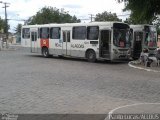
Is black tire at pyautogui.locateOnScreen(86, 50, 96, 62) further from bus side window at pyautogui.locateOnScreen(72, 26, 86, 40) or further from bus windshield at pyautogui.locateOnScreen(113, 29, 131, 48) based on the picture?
bus windshield at pyautogui.locateOnScreen(113, 29, 131, 48)

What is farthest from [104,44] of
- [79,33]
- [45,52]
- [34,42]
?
[34,42]

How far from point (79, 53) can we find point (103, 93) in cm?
1559

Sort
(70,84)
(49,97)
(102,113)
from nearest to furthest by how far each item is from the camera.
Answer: (102,113)
(49,97)
(70,84)

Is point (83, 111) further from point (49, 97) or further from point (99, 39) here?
point (99, 39)

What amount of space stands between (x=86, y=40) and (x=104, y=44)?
1.71 m

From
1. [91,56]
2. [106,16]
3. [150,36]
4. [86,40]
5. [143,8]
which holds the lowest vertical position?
[91,56]

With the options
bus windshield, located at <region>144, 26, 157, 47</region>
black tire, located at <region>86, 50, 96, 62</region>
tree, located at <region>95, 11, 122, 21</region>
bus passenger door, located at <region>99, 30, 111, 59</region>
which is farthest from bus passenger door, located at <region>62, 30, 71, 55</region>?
tree, located at <region>95, 11, 122, 21</region>

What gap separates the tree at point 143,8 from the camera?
2303 centimetres

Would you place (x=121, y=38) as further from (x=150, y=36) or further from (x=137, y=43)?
(x=150, y=36)

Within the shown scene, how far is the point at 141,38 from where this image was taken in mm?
28703

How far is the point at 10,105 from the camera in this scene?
33.1 ft

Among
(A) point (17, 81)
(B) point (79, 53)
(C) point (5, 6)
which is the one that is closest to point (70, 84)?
(A) point (17, 81)

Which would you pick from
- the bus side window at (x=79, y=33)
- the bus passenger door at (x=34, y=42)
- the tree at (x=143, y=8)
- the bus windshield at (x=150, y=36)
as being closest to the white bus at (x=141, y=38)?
the bus windshield at (x=150, y=36)

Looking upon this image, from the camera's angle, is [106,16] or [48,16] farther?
[106,16]
